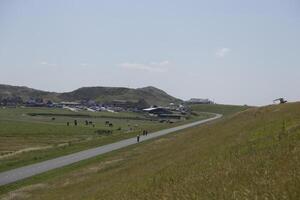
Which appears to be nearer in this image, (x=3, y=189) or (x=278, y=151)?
(x=278, y=151)

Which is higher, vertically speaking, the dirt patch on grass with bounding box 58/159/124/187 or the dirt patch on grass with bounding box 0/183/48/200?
the dirt patch on grass with bounding box 58/159/124/187

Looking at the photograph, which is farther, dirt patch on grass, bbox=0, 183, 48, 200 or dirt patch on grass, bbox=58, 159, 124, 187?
dirt patch on grass, bbox=58, 159, 124, 187

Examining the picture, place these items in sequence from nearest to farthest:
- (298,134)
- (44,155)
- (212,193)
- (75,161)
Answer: (212,193) → (298,134) → (75,161) → (44,155)

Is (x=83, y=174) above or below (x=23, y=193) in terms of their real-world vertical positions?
above

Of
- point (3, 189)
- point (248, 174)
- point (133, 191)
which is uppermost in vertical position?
point (248, 174)

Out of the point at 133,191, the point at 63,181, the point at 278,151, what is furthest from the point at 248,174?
the point at 63,181

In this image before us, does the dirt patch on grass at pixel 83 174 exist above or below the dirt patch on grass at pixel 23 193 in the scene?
above

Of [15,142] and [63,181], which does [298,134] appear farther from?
[15,142]

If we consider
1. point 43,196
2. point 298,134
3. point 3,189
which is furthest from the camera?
point 3,189

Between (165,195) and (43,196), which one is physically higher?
(165,195)

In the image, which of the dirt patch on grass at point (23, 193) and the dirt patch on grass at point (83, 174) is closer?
the dirt patch on grass at point (23, 193)

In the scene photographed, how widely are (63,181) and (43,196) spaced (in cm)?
675

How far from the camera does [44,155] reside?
65562 mm

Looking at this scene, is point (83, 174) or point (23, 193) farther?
point (83, 174)
